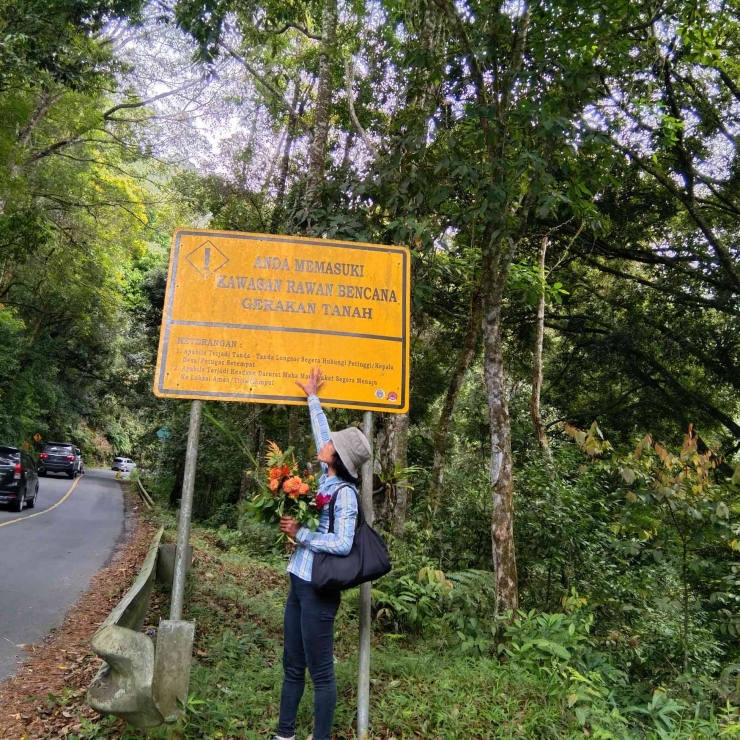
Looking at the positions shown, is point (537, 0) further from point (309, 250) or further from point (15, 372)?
point (15, 372)

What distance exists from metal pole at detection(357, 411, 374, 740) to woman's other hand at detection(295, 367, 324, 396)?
40 centimetres

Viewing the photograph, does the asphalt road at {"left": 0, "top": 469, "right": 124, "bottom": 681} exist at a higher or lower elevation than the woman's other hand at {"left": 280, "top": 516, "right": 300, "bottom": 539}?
lower

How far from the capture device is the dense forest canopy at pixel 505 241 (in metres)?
5.87

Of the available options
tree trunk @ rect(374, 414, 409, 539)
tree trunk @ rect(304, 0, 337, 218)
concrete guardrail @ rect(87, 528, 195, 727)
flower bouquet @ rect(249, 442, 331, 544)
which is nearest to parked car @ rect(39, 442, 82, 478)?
tree trunk @ rect(304, 0, 337, 218)

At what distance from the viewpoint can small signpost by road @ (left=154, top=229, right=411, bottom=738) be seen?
4047mm

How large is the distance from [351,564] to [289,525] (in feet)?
1.38

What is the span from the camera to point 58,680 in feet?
16.0

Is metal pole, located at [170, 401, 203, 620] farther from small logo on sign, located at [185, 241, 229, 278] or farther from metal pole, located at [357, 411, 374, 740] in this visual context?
metal pole, located at [357, 411, 374, 740]

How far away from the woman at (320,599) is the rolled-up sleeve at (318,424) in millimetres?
149

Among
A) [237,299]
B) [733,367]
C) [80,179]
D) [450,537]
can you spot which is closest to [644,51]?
[733,367]

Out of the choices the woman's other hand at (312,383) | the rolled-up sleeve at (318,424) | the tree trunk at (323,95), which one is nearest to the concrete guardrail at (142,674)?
the rolled-up sleeve at (318,424)

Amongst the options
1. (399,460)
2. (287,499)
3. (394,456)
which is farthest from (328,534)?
(394,456)

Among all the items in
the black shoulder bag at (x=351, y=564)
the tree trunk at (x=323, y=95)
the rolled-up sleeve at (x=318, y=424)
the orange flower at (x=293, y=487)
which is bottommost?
the black shoulder bag at (x=351, y=564)

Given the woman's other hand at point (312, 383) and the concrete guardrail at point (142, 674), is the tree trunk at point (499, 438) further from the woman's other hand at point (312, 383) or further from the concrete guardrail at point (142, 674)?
the concrete guardrail at point (142, 674)
